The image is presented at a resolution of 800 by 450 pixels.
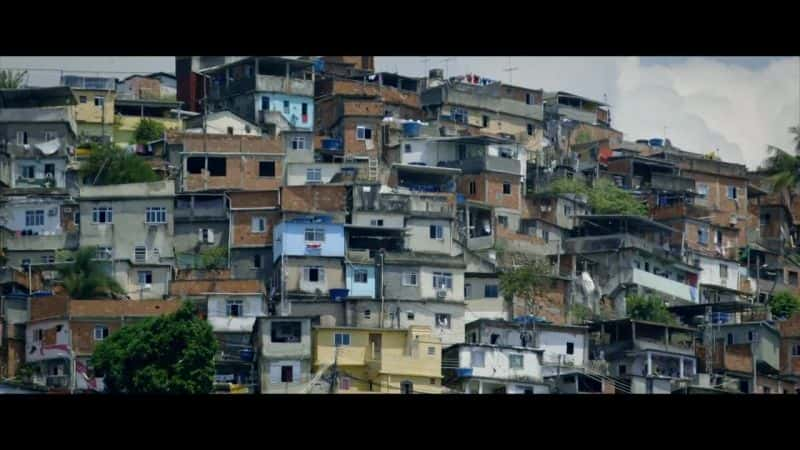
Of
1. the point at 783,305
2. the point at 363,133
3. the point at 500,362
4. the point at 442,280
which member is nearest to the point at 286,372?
the point at 500,362

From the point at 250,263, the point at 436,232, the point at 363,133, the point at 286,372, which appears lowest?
the point at 286,372

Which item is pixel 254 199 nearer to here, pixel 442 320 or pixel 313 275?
pixel 313 275

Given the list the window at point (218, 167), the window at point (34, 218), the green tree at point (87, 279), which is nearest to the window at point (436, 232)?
the window at point (218, 167)

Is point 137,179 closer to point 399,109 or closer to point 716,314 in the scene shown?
point 399,109

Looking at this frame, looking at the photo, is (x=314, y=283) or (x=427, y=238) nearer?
(x=314, y=283)

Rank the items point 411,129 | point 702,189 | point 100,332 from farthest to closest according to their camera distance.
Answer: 1. point 702,189
2. point 411,129
3. point 100,332
